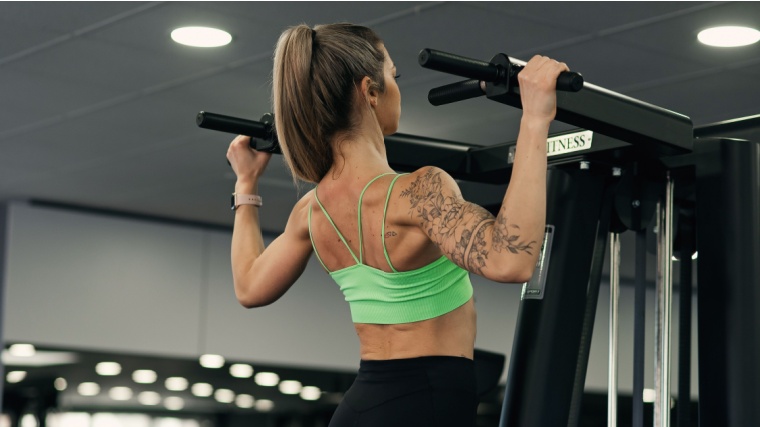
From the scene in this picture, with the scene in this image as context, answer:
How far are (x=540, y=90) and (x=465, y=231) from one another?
0.21 metres

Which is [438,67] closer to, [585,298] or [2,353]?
[585,298]

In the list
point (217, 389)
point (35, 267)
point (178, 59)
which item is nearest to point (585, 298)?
point (178, 59)

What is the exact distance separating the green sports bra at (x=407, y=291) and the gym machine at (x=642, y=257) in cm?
41

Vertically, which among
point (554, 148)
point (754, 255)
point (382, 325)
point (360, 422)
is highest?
point (554, 148)

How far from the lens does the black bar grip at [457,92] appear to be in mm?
1619

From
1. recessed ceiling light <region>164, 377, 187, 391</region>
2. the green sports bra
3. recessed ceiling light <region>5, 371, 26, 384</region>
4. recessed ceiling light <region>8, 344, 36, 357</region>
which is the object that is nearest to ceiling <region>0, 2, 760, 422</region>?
recessed ceiling light <region>8, 344, 36, 357</region>

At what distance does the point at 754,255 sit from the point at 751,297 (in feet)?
0.24

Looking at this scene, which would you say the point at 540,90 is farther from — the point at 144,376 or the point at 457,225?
the point at 144,376

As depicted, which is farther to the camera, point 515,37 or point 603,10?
point 515,37

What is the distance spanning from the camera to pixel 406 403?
62.6 inches

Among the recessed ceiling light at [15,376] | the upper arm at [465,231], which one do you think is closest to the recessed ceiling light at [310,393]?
the recessed ceiling light at [15,376]

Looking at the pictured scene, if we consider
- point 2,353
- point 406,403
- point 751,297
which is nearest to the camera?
point 406,403

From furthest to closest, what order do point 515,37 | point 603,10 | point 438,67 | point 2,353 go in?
1. point 2,353
2. point 515,37
3. point 603,10
4. point 438,67

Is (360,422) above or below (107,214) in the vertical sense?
below
